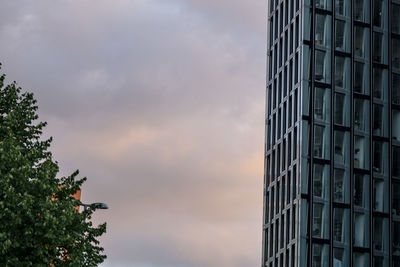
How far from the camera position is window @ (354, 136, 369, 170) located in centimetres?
9344

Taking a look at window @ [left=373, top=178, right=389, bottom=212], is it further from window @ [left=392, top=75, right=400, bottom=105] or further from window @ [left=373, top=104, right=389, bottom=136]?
window @ [left=392, top=75, right=400, bottom=105]

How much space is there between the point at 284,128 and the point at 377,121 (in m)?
9.48

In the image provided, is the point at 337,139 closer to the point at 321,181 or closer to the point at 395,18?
the point at 321,181

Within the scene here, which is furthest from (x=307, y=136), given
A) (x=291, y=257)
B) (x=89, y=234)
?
(x=89, y=234)

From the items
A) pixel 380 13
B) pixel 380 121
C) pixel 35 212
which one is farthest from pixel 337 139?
pixel 35 212

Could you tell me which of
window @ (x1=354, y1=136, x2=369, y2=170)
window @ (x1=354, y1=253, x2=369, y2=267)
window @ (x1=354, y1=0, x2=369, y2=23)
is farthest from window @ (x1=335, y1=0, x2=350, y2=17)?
window @ (x1=354, y1=253, x2=369, y2=267)

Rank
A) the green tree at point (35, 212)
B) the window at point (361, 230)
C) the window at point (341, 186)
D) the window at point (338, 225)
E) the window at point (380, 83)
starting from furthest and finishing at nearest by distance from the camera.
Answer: the window at point (380, 83) → the window at point (341, 186) → the window at point (361, 230) → the window at point (338, 225) → the green tree at point (35, 212)

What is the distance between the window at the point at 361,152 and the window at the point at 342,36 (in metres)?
9.25

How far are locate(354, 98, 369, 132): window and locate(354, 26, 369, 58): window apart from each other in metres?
4.86

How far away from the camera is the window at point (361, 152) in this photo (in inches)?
3679

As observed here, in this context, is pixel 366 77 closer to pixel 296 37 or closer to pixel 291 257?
pixel 296 37

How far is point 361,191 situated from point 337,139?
18.4 ft

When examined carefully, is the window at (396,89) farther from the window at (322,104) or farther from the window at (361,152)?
the window at (322,104)

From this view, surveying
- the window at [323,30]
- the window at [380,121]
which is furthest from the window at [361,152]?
the window at [323,30]
